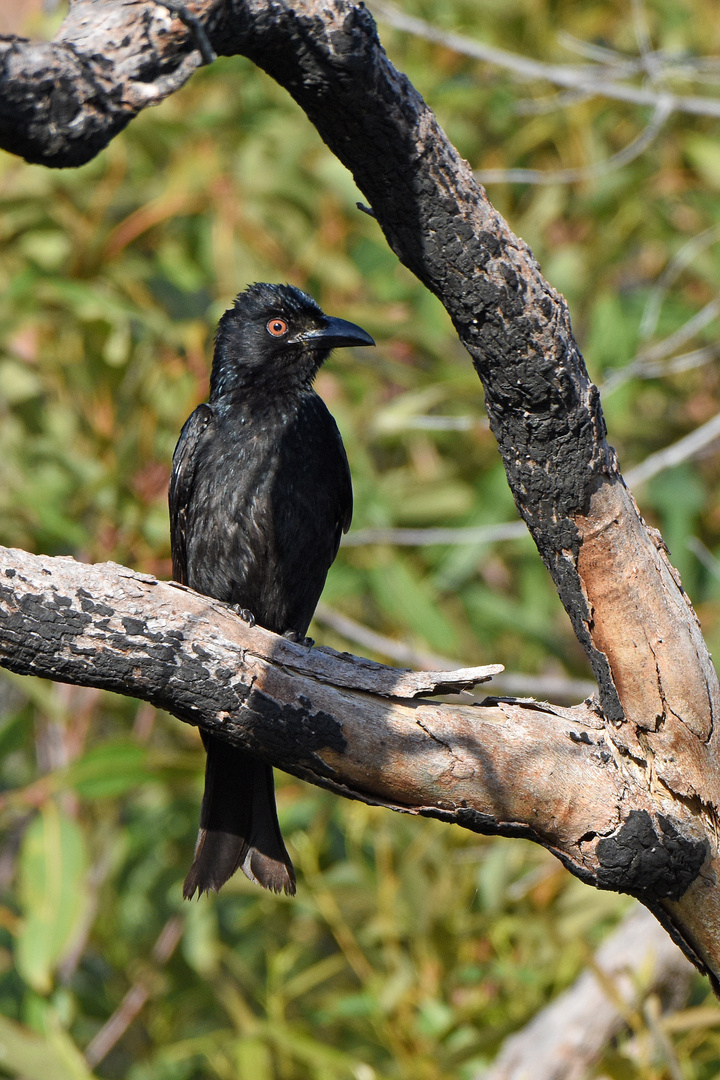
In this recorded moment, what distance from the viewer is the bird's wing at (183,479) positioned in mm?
3865

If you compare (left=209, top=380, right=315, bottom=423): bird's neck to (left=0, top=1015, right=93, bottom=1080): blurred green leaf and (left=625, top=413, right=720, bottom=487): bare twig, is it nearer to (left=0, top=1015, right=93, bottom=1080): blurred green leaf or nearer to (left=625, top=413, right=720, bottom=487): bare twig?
(left=625, top=413, right=720, bottom=487): bare twig

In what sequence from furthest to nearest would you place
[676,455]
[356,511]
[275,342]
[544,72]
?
[356,511] < [544,72] < [676,455] < [275,342]

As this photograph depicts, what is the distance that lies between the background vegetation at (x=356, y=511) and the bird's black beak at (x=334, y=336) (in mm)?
514

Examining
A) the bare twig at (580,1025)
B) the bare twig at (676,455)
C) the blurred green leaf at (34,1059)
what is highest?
the bare twig at (676,455)

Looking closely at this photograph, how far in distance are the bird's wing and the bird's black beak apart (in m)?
0.43

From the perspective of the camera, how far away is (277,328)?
158 inches

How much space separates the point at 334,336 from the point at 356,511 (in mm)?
1358

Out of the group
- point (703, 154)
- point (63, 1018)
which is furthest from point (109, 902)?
point (703, 154)

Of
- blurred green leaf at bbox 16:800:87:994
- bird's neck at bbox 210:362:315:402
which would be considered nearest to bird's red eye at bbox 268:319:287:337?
bird's neck at bbox 210:362:315:402

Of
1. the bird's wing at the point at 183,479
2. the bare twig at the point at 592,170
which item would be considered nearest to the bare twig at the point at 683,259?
the bare twig at the point at 592,170

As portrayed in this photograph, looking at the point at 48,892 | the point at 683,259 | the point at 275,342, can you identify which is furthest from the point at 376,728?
the point at 683,259

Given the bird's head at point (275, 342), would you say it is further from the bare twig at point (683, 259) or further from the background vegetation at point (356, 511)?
the bare twig at point (683, 259)

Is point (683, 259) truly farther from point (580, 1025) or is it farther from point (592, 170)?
point (580, 1025)

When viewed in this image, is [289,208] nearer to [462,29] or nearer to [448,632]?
[462,29]
